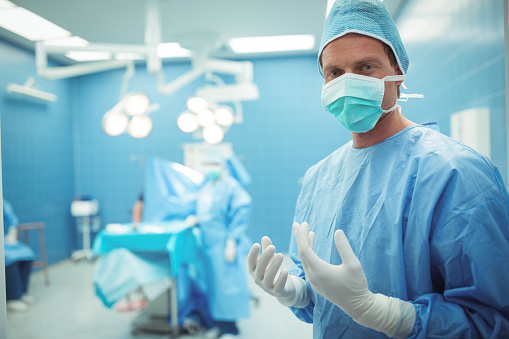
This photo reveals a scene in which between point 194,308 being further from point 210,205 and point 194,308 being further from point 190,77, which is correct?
point 190,77

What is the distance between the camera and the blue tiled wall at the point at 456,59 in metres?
1.21

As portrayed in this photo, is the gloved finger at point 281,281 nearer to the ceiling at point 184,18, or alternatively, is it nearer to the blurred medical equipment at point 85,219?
the ceiling at point 184,18

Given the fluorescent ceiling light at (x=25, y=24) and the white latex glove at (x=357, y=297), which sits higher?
the fluorescent ceiling light at (x=25, y=24)

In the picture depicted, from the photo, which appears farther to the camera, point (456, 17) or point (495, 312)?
point (456, 17)

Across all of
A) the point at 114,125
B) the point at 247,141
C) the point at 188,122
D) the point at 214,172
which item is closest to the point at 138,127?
the point at 114,125

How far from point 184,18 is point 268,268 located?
7.48 ft

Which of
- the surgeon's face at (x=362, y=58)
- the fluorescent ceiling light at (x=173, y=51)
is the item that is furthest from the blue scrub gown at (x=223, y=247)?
the surgeon's face at (x=362, y=58)

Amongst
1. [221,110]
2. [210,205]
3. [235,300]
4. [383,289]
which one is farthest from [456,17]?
[235,300]

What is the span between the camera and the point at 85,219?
4.56 m

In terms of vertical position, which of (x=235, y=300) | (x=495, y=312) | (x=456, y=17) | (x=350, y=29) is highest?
(x=456, y=17)

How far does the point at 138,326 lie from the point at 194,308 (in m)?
0.47

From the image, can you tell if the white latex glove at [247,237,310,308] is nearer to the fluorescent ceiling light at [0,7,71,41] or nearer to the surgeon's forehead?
the surgeon's forehead

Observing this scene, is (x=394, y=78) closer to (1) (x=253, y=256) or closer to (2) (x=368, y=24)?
(2) (x=368, y=24)

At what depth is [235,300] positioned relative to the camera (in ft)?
8.71
